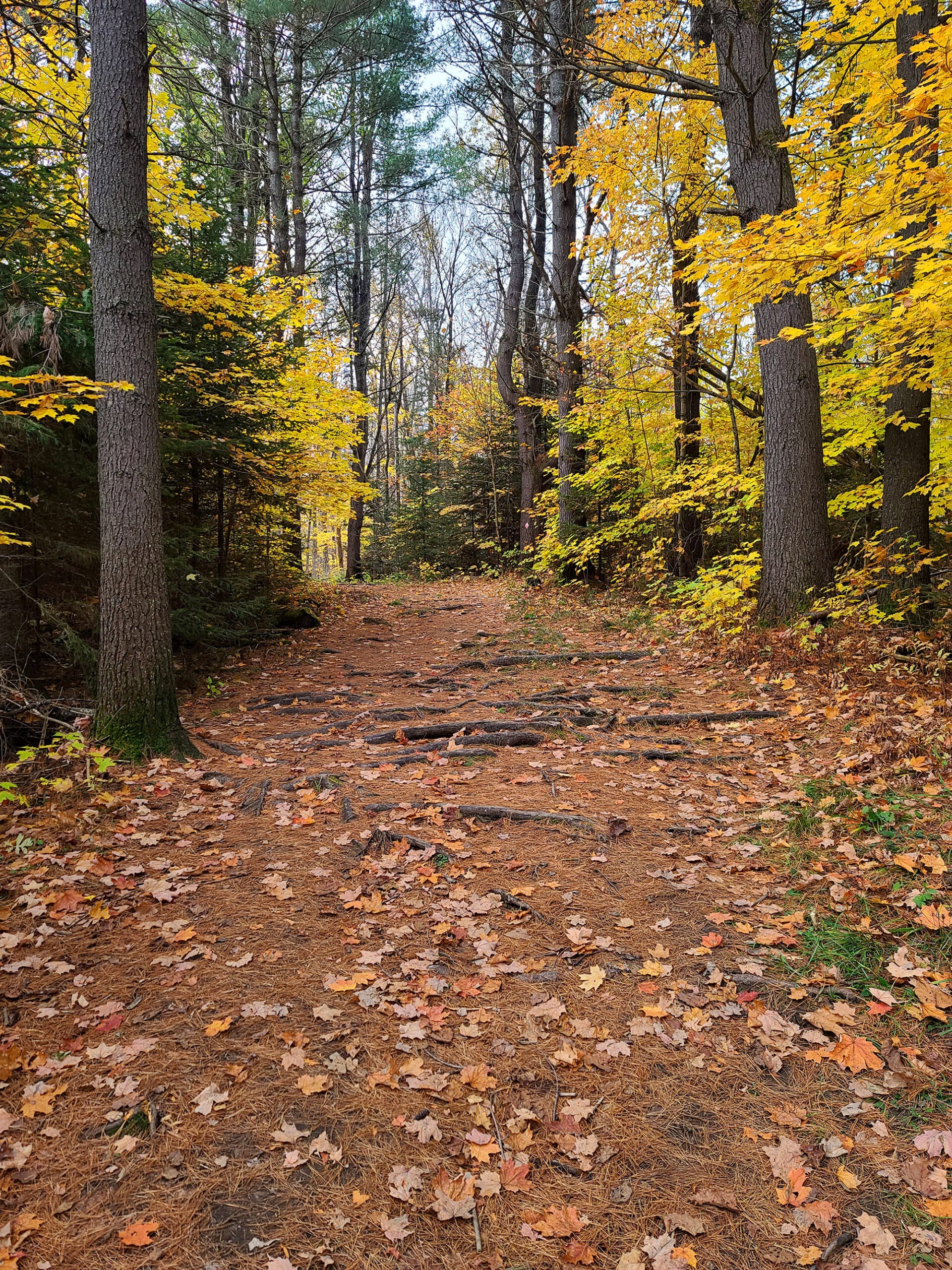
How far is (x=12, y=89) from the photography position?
7660 mm

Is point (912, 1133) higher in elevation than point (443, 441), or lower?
lower

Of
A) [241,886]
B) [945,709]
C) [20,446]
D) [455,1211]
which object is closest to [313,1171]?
[455,1211]

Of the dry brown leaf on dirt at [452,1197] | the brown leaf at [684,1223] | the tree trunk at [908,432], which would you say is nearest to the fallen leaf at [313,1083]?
the dry brown leaf on dirt at [452,1197]

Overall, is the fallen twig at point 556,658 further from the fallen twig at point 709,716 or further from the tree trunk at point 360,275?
the tree trunk at point 360,275

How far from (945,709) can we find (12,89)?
11.9 meters

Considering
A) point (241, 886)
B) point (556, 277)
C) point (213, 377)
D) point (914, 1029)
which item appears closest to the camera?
point (914, 1029)

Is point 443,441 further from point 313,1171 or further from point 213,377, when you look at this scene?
point 313,1171

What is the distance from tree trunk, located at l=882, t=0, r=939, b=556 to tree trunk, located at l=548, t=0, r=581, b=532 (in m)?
6.17

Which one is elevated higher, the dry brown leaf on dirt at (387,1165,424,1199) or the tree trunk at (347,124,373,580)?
the tree trunk at (347,124,373,580)

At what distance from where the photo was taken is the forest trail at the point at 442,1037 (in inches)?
84.8

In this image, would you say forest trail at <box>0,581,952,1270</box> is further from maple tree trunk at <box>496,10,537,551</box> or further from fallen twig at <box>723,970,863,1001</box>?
maple tree trunk at <box>496,10,537,551</box>

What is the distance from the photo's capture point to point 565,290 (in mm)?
13258

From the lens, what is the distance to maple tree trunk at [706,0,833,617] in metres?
7.11

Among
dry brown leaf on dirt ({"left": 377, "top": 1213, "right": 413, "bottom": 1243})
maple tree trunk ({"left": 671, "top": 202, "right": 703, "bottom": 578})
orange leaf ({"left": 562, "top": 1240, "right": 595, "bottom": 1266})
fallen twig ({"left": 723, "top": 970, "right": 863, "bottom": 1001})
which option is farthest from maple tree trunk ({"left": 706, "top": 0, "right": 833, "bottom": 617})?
dry brown leaf on dirt ({"left": 377, "top": 1213, "right": 413, "bottom": 1243})
